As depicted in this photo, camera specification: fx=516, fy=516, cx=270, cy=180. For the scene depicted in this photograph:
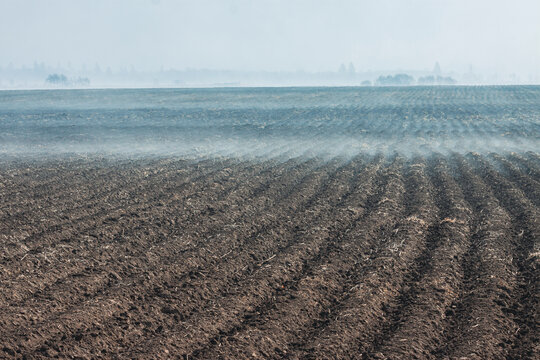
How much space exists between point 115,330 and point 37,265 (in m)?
2.78

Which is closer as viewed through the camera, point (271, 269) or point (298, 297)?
point (298, 297)

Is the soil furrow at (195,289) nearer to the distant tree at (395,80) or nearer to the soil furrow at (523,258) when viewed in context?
the soil furrow at (523,258)

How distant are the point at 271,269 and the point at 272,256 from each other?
2.28ft

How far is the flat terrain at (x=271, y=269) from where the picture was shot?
598 cm

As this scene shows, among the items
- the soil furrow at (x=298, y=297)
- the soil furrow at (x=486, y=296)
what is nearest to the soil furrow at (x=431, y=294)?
the soil furrow at (x=486, y=296)

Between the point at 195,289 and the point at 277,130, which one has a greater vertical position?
the point at 277,130

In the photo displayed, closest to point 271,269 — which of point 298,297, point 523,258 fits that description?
point 298,297

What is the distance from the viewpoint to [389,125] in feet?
109

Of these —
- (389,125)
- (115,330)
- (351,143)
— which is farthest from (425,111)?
(115,330)

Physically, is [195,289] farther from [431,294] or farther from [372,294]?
[431,294]

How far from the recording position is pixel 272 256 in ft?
29.1

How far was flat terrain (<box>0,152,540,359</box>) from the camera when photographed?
235 inches

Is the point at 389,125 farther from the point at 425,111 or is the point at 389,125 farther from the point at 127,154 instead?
the point at 127,154

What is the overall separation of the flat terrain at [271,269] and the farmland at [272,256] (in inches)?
1.3
